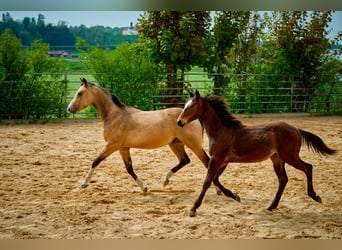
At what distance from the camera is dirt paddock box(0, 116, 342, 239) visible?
387 cm

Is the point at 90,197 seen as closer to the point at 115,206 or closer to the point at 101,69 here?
the point at 115,206

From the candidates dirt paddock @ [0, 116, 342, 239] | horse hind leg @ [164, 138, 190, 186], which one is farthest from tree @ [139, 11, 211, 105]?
dirt paddock @ [0, 116, 342, 239]

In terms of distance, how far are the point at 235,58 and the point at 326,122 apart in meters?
1.08

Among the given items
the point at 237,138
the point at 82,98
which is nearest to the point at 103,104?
the point at 82,98

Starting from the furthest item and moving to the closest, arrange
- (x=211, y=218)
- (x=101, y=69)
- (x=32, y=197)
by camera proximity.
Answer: (x=101, y=69)
(x=32, y=197)
(x=211, y=218)

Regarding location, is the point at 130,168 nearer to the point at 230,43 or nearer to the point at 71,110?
the point at 71,110

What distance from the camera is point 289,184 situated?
449 cm

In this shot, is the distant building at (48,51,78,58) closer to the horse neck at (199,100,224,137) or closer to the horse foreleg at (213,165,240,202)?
the horse neck at (199,100,224,137)

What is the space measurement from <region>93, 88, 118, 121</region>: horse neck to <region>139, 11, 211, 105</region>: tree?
1.92ft

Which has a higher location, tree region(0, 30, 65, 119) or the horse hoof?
tree region(0, 30, 65, 119)

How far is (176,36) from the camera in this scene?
14.9 feet

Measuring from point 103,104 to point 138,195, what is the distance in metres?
0.88

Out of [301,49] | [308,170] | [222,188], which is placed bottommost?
[222,188]

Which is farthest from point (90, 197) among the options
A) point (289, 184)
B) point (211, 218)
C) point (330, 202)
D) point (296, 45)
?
point (296, 45)
